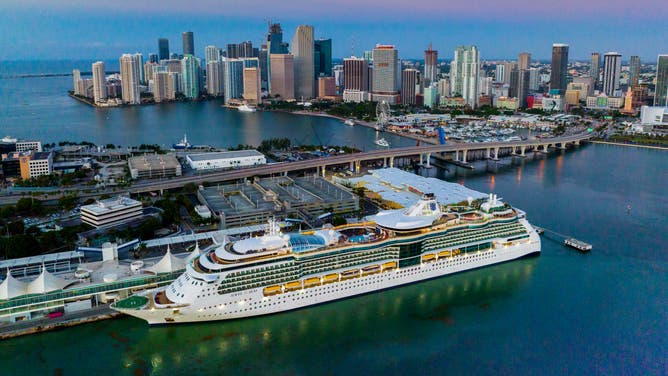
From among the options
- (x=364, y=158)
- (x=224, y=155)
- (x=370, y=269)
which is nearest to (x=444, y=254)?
(x=370, y=269)

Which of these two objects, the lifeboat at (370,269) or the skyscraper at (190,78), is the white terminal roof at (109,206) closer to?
the lifeboat at (370,269)

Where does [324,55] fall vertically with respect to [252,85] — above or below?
above

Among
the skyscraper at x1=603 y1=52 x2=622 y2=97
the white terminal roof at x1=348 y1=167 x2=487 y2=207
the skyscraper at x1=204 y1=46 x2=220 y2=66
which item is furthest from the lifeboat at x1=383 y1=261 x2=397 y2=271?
the skyscraper at x1=204 y1=46 x2=220 y2=66

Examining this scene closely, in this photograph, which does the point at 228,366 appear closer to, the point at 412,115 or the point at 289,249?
the point at 289,249

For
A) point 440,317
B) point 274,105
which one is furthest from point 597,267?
point 274,105

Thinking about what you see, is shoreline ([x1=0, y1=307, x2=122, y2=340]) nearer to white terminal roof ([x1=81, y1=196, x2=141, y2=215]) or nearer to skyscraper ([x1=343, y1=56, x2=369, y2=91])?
white terminal roof ([x1=81, y1=196, x2=141, y2=215])

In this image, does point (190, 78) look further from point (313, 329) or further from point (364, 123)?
point (313, 329)

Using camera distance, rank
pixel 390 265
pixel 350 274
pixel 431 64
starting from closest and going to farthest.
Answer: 1. pixel 350 274
2. pixel 390 265
3. pixel 431 64

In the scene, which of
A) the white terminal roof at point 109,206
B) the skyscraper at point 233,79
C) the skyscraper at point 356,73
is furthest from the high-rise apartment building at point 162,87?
the white terminal roof at point 109,206
